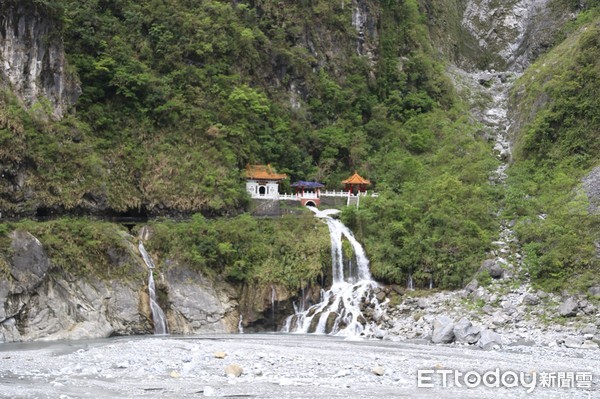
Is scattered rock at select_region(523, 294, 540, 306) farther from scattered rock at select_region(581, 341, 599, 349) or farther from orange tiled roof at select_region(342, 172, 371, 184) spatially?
orange tiled roof at select_region(342, 172, 371, 184)

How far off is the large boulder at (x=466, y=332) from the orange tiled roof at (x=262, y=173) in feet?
78.5

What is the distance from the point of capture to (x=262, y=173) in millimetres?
53281

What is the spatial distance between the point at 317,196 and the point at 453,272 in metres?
14.8

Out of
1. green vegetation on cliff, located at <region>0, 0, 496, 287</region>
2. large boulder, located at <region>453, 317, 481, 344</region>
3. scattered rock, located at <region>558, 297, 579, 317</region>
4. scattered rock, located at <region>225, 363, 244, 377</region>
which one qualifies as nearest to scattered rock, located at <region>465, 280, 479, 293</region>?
green vegetation on cliff, located at <region>0, 0, 496, 287</region>

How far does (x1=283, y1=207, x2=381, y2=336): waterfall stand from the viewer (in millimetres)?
39156

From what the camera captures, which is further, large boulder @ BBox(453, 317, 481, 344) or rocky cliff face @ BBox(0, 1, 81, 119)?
rocky cliff face @ BBox(0, 1, 81, 119)

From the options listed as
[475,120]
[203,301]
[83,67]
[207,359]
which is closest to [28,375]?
[207,359]

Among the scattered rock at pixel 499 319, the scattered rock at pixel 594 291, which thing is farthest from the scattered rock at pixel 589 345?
the scattered rock at pixel 594 291

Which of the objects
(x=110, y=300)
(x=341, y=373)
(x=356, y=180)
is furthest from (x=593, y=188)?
(x=110, y=300)

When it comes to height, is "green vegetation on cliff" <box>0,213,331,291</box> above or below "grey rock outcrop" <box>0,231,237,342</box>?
above

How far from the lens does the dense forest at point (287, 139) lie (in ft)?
138
